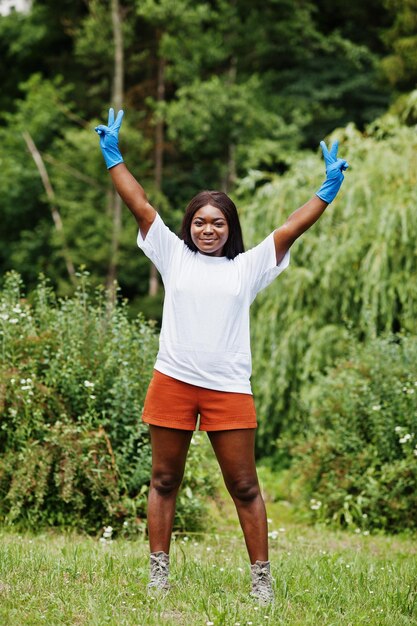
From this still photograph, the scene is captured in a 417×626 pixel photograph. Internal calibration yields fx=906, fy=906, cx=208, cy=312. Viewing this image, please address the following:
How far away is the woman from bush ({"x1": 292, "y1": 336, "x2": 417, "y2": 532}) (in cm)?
304

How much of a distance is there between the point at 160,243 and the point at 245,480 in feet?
3.53

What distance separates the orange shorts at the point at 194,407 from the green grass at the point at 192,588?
2.34ft

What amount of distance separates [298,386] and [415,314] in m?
1.79

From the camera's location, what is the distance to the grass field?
3.47 m

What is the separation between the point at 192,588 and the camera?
391cm

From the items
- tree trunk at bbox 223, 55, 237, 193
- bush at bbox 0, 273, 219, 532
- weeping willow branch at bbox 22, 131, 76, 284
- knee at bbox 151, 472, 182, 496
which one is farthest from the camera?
weeping willow branch at bbox 22, 131, 76, 284

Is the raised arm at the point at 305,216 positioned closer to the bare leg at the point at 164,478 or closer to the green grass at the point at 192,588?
the bare leg at the point at 164,478

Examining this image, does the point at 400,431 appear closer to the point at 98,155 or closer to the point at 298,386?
the point at 298,386

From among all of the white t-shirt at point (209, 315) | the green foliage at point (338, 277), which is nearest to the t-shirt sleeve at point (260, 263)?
the white t-shirt at point (209, 315)

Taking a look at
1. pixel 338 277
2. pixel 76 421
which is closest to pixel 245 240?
pixel 338 277

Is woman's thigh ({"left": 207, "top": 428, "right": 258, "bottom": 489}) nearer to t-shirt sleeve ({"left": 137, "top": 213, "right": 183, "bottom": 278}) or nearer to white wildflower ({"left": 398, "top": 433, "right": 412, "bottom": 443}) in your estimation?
t-shirt sleeve ({"left": 137, "top": 213, "right": 183, "bottom": 278})

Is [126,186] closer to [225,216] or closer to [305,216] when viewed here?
[225,216]

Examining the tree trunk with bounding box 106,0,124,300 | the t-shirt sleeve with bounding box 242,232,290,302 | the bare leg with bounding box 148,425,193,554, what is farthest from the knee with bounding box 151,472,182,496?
the tree trunk with bounding box 106,0,124,300

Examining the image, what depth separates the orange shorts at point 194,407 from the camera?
3742mm
